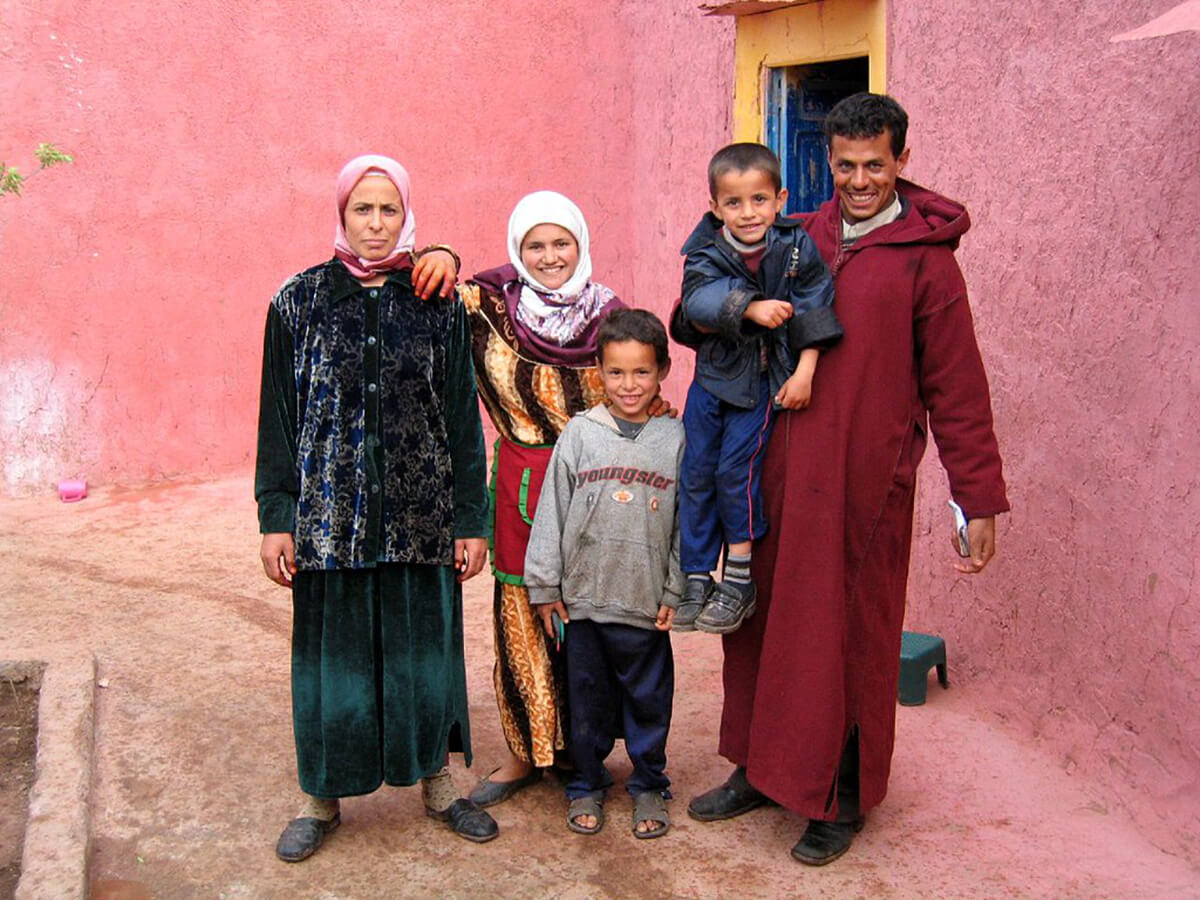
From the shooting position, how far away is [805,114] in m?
6.43

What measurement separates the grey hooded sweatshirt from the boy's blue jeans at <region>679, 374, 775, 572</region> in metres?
0.09

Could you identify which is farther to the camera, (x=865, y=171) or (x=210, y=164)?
(x=210, y=164)

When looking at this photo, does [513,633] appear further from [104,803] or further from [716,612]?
[104,803]

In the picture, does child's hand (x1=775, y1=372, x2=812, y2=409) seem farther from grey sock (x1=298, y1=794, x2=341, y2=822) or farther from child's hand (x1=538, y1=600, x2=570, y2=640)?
grey sock (x1=298, y1=794, x2=341, y2=822)

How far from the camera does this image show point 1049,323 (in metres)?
4.21

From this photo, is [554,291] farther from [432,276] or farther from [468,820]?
[468,820]

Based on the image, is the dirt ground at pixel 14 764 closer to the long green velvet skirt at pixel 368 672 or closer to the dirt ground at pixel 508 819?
the dirt ground at pixel 508 819

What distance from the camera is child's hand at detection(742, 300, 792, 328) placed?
3.29 meters

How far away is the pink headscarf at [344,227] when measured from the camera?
3395mm

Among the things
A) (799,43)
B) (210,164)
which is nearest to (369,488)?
(799,43)

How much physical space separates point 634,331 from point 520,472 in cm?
56

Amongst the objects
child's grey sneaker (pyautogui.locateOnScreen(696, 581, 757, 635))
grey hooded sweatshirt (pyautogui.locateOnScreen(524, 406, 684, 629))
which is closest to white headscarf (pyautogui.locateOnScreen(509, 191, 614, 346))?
grey hooded sweatshirt (pyautogui.locateOnScreen(524, 406, 684, 629))

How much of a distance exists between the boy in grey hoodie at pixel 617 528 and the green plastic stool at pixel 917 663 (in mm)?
1224

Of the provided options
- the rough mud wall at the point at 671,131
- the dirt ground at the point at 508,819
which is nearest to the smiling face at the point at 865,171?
the dirt ground at the point at 508,819
